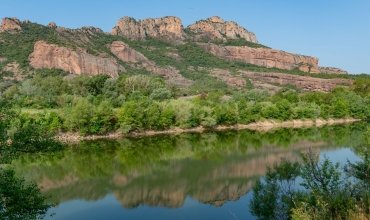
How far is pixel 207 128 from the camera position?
50438 mm

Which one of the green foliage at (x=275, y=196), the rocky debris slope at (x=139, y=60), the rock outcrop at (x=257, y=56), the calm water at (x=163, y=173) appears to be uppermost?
the rock outcrop at (x=257, y=56)

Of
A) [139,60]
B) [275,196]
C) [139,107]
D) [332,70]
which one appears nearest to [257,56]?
[332,70]

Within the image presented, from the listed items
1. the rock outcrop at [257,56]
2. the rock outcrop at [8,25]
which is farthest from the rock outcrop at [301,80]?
the rock outcrop at [8,25]

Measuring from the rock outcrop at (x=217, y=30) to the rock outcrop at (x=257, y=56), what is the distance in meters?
14.7

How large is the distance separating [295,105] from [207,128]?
72.8 feet

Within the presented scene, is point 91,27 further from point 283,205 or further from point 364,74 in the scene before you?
point 283,205

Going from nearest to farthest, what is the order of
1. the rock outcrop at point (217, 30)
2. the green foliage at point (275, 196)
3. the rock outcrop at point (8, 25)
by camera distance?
the green foliage at point (275, 196) → the rock outcrop at point (8, 25) → the rock outcrop at point (217, 30)

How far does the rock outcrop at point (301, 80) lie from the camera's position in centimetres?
11249

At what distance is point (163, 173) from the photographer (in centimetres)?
2377

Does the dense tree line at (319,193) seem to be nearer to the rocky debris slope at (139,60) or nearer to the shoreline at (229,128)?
the shoreline at (229,128)

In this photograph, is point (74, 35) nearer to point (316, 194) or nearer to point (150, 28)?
point (150, 28)

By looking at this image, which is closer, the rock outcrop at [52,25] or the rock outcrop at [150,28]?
the rock outcrop at [52,25]

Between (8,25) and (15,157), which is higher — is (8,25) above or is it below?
above

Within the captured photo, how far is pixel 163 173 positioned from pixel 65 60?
8111cm
